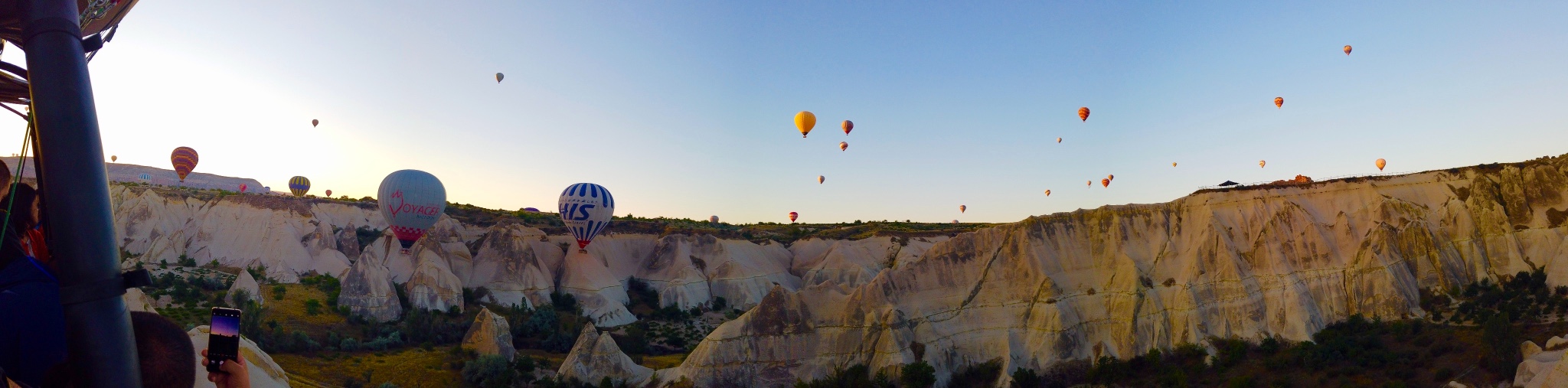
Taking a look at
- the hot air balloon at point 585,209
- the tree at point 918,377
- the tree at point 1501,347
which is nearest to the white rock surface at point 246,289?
the hot air balloon at point 585,209

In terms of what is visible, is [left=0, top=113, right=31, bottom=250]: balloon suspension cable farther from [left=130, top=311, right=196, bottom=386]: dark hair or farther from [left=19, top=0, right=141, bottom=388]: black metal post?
[left=130, top=311, right=196, bottom=386]: dark hair

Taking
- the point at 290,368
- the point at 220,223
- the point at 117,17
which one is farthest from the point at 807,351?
the point at 220,223

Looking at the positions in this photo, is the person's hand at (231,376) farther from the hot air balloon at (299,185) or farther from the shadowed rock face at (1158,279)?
the hot air balloon at (299,185)

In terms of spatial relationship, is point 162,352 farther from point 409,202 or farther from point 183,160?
point 183,160

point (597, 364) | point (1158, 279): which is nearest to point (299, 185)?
point (597, 364)

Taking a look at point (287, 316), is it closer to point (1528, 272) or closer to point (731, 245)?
point (731, 245)
